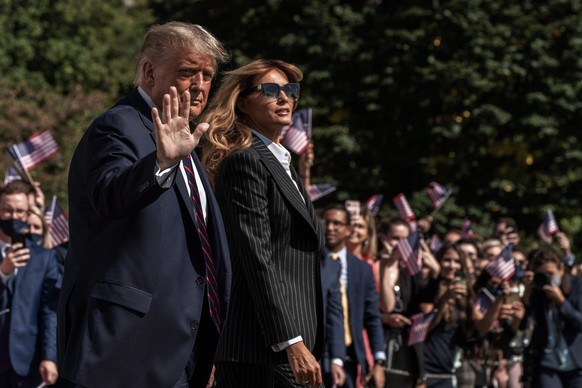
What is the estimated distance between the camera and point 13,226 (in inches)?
349

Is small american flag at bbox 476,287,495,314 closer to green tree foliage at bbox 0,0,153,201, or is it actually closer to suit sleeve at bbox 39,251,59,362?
suit sleeve at bbox 39,251,59,362

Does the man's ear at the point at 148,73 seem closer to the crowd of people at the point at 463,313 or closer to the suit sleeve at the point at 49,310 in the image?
the suit sleeve at the point at 49,310

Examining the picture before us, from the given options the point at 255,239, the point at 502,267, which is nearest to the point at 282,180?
the point at 255,239

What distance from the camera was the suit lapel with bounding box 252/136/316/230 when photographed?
551 centimetres

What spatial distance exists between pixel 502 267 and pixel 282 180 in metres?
7.48

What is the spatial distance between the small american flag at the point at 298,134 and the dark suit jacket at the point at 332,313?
277 centimetres

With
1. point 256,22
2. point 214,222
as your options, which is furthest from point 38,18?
point 214,222

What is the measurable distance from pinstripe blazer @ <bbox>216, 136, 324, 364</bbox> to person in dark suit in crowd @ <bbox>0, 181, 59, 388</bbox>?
144 inches

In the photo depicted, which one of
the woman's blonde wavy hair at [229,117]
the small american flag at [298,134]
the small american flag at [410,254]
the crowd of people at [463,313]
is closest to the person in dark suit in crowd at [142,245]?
the woman's blonde wavy hair at [229,117]

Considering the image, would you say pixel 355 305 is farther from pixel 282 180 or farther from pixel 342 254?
pixel 282 180

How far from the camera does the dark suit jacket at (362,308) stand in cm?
1069

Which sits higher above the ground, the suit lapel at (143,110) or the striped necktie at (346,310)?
the suit lapel at (143,110)

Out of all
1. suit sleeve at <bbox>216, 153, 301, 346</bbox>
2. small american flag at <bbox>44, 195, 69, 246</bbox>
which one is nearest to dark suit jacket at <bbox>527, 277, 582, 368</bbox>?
small american flag at <bbox>44, 195, 69, 246</bbox>

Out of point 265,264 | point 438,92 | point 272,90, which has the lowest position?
point 438,92
